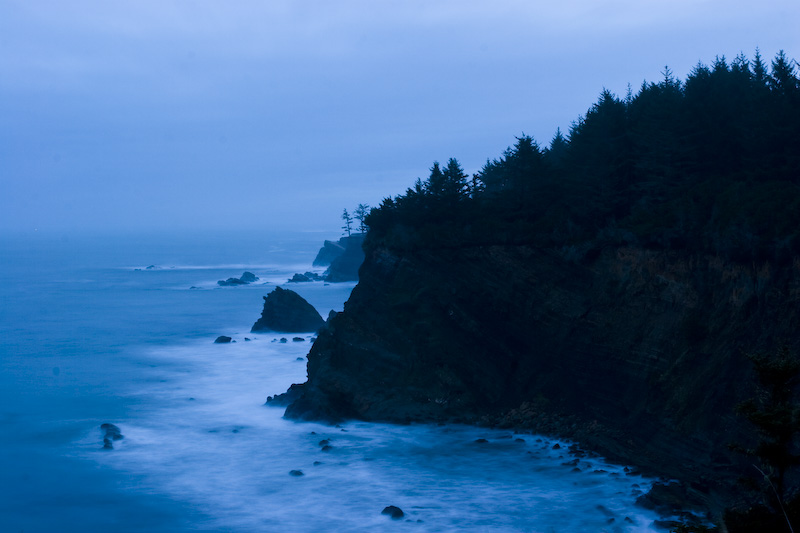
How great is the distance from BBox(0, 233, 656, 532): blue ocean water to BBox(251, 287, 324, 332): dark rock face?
5.47 meters

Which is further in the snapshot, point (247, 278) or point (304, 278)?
point (247, 278)

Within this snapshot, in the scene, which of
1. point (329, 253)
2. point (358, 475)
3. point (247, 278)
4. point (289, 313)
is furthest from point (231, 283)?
point (358, 475)

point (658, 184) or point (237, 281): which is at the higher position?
point (658, 184)

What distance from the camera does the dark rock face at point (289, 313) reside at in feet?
188

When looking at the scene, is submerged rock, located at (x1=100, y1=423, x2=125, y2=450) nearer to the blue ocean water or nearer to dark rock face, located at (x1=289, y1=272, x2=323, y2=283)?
the blue ocean water

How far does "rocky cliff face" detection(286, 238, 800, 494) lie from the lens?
23.9 meters

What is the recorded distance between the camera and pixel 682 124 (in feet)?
109

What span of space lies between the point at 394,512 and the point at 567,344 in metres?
12.0

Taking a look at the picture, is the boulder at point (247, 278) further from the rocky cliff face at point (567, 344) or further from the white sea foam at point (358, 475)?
the rocky cliff face at point (567, 344)

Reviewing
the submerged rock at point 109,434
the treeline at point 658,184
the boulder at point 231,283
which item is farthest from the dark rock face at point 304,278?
the submerged rock at point 109,434

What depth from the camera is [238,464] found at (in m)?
28.3

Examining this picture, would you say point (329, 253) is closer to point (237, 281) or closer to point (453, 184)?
point (237, 281)

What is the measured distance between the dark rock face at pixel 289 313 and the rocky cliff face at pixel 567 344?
19.8m

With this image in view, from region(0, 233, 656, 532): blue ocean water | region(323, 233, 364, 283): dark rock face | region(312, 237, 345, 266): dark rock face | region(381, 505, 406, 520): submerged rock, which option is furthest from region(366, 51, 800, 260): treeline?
region(312, 237, 345, 266): dark rock face
